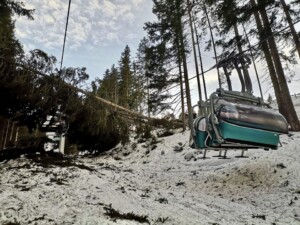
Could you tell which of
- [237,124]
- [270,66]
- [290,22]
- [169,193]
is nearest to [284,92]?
[270,66]

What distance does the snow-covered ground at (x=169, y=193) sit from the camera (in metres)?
5.08

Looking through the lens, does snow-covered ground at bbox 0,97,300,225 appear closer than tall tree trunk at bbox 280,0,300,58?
Yes

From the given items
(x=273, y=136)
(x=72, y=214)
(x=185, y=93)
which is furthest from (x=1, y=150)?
(x=185, y=93)

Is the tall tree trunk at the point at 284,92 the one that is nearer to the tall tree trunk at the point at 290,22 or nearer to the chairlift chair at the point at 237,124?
the tall tree trunk at the point at 290,22

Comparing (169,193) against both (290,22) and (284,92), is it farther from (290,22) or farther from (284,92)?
(290,22)

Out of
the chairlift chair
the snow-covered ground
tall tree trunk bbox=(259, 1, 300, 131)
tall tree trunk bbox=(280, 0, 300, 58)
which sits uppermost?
tall tree trunk bbox=(280, 0, 300, 58)

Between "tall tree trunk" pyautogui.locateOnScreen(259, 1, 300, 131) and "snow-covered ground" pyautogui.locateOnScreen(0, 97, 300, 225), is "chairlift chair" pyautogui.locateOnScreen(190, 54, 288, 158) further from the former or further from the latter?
"tall tree trunk" pyautogui.locateOnScreen(259, 1, 300, 131)

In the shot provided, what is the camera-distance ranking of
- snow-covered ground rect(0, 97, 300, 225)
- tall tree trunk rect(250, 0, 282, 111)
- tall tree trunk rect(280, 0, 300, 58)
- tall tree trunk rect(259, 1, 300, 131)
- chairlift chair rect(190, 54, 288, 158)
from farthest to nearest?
tall tree trunk rect(280, 0, 300, 58)
tall tree trunk rect(250, 0, 282, 111)
tall tree trunk rect(259, 1, 300, 131)
chairlift chair rect(190, 54, 288, 158)
snow-covered ground rect(0, 97, 300, 225)

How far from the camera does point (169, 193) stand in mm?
7789

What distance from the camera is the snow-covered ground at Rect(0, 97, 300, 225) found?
5.08 meters

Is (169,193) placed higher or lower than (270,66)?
lower

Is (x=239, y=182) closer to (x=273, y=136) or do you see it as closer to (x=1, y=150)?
(x=273, y=136)

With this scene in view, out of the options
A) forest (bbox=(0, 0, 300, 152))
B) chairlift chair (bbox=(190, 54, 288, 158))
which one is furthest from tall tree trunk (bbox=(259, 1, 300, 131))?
chairlift chair (bbox=(190, 54, 288, 158))

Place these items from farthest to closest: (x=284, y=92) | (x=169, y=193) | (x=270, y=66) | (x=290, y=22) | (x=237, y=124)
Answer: (x=290, y=22)
(x=270, y=66)
(x=284, y=92)
(x=169, y=193)
(x=237, y=124)
